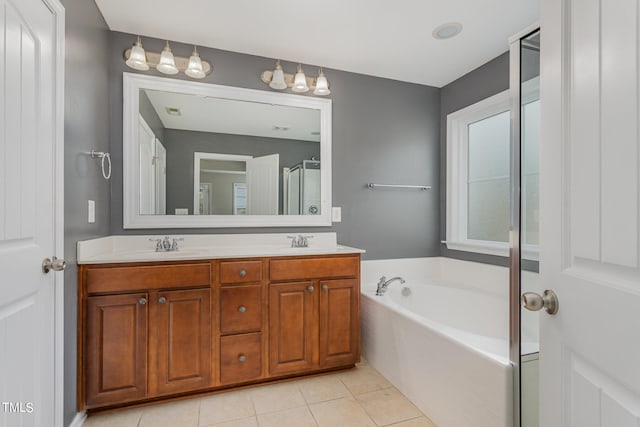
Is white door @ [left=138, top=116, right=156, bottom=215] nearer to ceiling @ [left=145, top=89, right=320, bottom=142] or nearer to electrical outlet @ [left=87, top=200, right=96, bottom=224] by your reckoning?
ceiling @ [left=145, top=89, right=320, bottom=142]

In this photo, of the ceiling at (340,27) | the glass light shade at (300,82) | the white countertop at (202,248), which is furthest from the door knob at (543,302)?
the glass light shade at (300,82)

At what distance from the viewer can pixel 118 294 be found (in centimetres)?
173

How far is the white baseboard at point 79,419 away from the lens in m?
1.59

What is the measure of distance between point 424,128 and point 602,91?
240 centimetres

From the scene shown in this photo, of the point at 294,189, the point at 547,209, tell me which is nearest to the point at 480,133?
the point at 294,189

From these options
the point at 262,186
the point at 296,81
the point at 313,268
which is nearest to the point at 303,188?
the point at 262,186

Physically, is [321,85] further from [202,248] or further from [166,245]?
[166,245]

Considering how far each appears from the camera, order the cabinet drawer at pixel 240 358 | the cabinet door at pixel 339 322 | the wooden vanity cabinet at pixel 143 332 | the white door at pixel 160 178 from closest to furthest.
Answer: the wooden vanity cabinet at pixel 143 332 → the cabinet drawer at pixel 240 358 → the cabinet door at pixel 339 322 → the white door at pixel 160 178

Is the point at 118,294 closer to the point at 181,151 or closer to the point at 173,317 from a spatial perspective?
the point at 173,317

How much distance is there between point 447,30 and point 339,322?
2.10m

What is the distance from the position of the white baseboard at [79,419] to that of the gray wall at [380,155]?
1339 millimetres

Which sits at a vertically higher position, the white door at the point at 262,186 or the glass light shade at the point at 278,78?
the glass light shade at the point at 278,78

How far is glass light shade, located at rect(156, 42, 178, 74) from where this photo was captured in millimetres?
2123

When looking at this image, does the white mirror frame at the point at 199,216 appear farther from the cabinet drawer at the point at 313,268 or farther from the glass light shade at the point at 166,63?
the cabinet drawer at the point at 313,268
